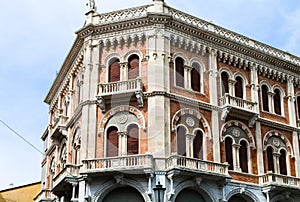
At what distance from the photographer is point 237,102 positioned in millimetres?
27281

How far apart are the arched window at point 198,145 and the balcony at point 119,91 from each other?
11.7ft

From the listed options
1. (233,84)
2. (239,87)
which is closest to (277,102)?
(239,87)

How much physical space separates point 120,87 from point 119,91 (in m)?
0.28

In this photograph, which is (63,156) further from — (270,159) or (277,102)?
(277,102)

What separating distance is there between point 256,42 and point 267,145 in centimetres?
668

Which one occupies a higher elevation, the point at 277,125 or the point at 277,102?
the point at 277,102

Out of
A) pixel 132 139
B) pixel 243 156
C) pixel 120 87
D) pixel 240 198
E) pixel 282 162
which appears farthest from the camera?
pixel 282 162

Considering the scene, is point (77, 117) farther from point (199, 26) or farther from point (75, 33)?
point (199, 26)

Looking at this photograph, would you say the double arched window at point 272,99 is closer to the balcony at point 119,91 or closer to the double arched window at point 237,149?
the double arched window at point 237,149

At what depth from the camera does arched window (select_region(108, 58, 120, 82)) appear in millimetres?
26469

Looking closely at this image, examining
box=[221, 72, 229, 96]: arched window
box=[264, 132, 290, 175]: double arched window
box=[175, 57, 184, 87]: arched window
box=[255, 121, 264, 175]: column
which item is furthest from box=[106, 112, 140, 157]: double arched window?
box=[264, 132, 290, 175]: double arched window

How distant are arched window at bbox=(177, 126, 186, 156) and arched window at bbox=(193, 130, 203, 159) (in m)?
0.73

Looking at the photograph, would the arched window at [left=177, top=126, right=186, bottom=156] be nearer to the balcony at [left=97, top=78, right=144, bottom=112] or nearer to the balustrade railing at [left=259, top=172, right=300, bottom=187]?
the balcony at [left=97, top=78, right=144, bottom=112]

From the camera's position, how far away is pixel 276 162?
1110 inches
